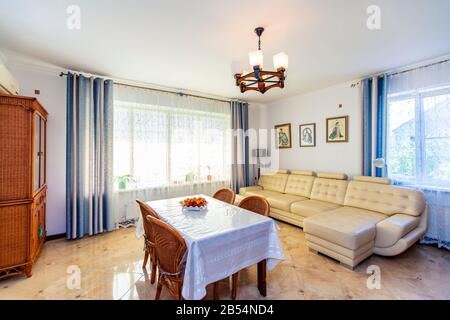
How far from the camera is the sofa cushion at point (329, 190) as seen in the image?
11.2 ft

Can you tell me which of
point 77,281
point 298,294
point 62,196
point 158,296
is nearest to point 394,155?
point 298,294

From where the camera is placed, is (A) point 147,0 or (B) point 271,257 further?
(B) point 271,257

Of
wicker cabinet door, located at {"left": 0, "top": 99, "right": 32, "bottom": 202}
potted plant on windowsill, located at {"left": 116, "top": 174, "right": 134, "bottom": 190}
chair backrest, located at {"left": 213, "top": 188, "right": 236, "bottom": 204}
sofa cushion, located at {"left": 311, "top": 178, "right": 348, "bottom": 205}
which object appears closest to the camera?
wicker cabinet door, located at {"left": 0, "top": 99, "right": 32, "bottom": 202}

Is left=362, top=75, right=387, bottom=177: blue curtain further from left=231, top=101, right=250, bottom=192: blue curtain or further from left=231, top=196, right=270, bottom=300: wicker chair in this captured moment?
left=231, top=101, right=250, bottom=192: blue curtain

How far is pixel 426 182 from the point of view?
113 inches

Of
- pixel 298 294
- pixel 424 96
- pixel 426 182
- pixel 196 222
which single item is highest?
pixel 424 96

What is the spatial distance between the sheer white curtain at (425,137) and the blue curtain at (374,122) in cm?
9

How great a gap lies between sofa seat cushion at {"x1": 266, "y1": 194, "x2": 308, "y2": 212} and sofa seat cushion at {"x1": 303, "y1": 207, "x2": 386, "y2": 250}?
827mm

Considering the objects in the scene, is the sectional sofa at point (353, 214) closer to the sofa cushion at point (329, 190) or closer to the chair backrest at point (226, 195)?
the sofa cushion at point (329, 190)

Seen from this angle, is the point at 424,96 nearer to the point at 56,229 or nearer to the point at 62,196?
the point at 62,196

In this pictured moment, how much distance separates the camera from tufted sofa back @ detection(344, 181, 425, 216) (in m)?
2.69

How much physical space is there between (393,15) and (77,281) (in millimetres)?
4038

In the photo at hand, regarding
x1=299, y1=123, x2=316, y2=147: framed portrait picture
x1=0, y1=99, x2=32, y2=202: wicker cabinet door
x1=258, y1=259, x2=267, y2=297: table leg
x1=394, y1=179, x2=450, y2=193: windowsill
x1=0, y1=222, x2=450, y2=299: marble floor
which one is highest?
x1=299, y1=123, x2=316, y2=147: framed portrait picture

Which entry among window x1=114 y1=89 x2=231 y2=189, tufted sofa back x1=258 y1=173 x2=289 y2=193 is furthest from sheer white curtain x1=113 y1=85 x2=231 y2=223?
tufted sofa back x1=258 y1=173 x2=289 y2=193
